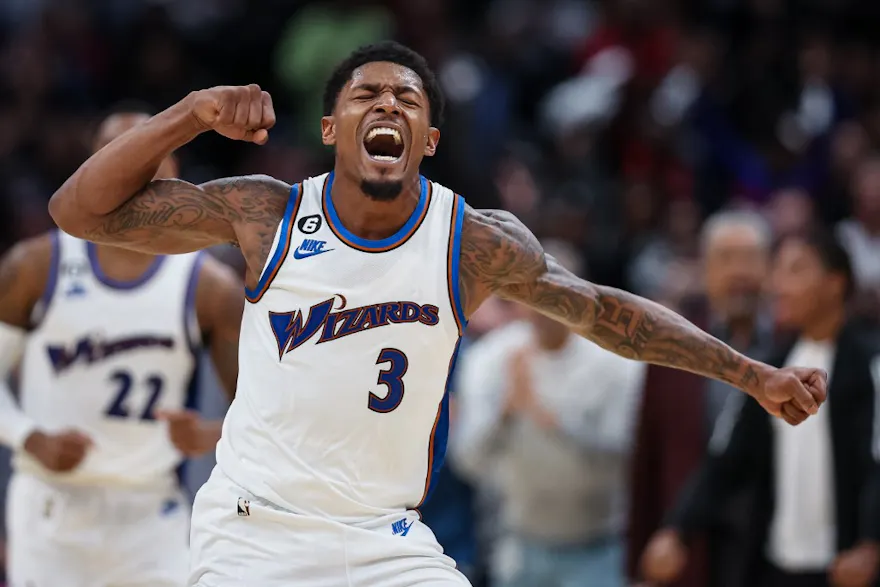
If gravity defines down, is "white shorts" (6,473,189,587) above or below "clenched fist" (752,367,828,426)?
below

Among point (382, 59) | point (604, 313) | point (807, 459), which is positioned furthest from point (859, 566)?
point (382, 59)

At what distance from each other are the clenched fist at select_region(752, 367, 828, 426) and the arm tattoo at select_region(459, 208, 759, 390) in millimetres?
66

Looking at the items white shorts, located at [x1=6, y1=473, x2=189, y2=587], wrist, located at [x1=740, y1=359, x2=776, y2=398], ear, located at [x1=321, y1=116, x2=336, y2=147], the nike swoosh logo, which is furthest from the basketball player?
wrist, located at [x1=740, y1=359, x2=776, y2=398]

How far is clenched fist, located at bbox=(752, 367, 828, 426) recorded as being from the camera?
16.4ft

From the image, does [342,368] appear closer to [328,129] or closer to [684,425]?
[328,129]

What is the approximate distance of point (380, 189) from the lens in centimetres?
498

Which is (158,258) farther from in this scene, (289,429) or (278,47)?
(278,47)

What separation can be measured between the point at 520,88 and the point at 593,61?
71 centimetres

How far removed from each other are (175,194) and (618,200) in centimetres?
805

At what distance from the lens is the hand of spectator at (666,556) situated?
7.62 m

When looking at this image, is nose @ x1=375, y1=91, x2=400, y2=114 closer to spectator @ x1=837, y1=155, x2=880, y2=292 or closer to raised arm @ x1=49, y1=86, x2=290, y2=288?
raised arm @ x1=49, y1=86, x2=290, y2=288

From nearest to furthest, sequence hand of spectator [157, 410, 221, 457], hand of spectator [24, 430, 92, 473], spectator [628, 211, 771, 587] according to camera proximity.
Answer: hand of spectator [157, 410, 221, 457], hand of spectator [24, 430, 92, 473], spectator [628, 211, 771, 587]

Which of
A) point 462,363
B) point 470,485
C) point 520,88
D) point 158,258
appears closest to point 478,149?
point 520,88

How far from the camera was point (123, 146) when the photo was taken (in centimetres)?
484
